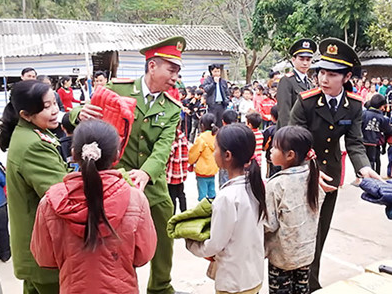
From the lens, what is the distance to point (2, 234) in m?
3.62

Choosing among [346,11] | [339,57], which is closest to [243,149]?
[339,57]

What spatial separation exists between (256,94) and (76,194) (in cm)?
959

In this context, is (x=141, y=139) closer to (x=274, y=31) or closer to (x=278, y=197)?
(x=278, y=197)

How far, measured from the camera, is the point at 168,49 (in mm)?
2471

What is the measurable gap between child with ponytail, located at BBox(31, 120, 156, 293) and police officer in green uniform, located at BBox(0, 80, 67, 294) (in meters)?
0.33

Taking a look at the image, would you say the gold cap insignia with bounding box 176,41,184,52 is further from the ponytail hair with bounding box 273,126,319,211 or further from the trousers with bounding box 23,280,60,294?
the trousers with bounding box 23,280,60,294

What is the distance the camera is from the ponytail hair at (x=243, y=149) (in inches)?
78.8

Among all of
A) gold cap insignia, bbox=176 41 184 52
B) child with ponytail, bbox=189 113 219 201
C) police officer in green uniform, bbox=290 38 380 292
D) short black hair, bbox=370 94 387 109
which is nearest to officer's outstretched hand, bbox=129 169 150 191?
gold cap insignia, bbox=176 41 184 52

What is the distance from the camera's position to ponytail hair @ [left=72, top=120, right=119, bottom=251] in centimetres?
144

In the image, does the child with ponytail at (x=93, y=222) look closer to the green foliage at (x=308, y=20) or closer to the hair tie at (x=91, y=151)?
the hair tie at (x=91, y=151)

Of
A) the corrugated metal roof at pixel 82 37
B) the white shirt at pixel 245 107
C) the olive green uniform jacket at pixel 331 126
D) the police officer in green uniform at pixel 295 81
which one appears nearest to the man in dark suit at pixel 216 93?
the white shirt at pixel 245 107

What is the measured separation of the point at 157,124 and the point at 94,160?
42.0 inches

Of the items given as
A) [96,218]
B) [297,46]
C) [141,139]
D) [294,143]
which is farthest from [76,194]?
[297,46]

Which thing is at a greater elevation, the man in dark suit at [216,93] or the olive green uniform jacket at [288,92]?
the olive green uniform jacket at [288,92]
